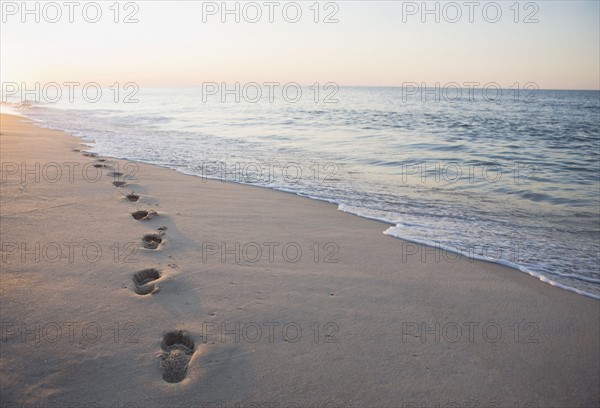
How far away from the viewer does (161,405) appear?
1980 millimetres

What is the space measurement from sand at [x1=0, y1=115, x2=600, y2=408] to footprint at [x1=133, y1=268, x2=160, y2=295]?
0.04ft

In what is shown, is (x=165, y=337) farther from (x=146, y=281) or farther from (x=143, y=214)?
(x=143, y=214)

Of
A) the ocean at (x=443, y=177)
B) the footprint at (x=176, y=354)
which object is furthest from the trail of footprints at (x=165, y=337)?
the ocean at (x=443, y=177)

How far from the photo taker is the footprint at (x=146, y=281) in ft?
9.89

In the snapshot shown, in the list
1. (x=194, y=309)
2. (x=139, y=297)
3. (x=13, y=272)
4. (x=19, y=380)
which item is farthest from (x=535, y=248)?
(x=13, y=272)

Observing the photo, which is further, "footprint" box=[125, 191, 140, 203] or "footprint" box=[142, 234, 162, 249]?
"footprint" box=[125, 191, 140, 203]

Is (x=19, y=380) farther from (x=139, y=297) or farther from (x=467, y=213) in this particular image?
(x=467, y=213)

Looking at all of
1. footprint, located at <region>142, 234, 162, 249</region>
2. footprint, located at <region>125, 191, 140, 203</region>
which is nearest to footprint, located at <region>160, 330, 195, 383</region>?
footprint, located at <region>142, 234, 162, 249</region>

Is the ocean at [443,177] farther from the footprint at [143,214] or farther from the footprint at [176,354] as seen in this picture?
the footprint at [176,354]

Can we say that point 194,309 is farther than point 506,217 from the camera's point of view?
No

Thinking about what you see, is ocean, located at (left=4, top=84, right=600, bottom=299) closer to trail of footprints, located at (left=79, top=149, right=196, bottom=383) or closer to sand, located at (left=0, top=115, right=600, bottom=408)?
sand, located at (left=0, top=115, right=600, bottom=408)

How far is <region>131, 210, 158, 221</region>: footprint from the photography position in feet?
15.3

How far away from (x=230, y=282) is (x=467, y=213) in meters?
3.96

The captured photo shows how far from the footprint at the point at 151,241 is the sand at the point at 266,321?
0.02 metres
